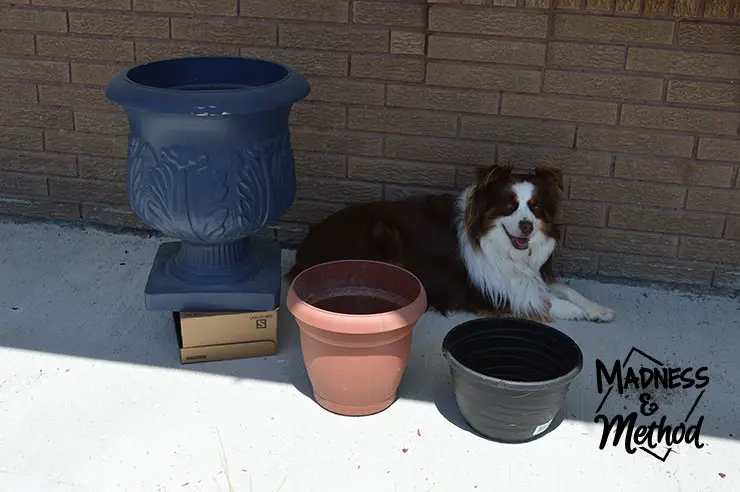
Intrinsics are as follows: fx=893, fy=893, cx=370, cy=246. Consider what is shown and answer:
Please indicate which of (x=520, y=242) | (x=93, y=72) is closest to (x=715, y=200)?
(x=520, y=242)

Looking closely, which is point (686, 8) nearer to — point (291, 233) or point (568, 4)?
point (568, 4)

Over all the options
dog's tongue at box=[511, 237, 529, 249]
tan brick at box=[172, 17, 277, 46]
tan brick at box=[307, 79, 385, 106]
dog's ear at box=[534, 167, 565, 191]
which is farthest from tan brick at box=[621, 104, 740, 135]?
tan brick at box=[172, 17, 277, 46]

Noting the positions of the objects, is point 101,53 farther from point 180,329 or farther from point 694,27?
point 694,27

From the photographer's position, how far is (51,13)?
13.9 ft

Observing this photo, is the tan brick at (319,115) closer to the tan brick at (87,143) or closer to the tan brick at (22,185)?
the tan brick at (87,143)

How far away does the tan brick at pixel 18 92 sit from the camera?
440 cm

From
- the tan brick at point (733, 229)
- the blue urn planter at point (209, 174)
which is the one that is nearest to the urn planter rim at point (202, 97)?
the blue urn planter at point (209, 174)

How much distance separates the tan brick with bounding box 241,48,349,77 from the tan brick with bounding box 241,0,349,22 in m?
0.15

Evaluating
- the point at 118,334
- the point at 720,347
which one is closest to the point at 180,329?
the point at 118,334

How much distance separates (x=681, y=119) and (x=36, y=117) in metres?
3.07

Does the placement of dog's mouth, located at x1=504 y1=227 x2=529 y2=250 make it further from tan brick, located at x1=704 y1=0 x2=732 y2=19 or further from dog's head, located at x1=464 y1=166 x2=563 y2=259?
tan brick, located at x1=704 y1=0 x2=732 y2=19

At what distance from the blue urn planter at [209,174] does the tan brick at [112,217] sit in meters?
1.02

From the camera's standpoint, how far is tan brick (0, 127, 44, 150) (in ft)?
14.7

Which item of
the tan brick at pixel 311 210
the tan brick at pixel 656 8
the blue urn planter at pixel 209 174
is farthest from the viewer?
the tan brick at pixel 311 210
